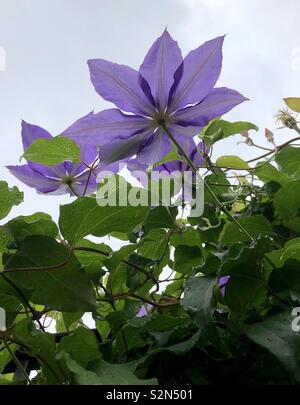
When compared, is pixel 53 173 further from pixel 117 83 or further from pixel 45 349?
pixel 45 349

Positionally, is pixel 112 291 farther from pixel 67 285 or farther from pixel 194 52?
pixel 194 52

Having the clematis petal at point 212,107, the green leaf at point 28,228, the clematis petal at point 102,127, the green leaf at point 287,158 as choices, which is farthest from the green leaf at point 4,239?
the green leaf at point 287,158

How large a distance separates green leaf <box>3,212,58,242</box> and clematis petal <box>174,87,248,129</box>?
0.65ft

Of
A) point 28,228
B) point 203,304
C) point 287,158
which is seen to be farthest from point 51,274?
point 287,158

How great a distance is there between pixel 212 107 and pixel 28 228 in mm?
235

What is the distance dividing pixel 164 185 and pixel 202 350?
0.20 meters

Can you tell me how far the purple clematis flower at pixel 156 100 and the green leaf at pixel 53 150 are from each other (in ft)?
0.09

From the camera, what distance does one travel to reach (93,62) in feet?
1.77

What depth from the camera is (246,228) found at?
22.2 inches

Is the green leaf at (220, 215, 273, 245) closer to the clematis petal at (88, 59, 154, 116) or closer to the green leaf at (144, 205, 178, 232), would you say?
Answer: the green leaf at (144, 205, 178, 232)

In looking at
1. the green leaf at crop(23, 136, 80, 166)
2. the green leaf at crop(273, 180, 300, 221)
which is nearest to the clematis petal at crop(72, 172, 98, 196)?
the green leaf at crop(23, 136, 80, 166)
